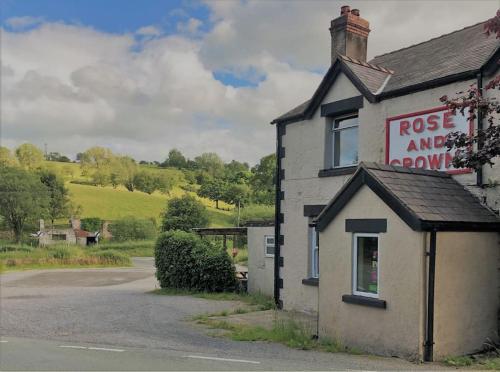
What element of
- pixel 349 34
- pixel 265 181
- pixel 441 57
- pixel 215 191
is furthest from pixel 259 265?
pixel 215 191

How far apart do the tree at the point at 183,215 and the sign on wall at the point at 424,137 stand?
56670mm

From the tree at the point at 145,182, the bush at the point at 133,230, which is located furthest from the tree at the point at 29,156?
the bush at the point at 133,230

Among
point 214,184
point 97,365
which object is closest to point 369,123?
point 97,365

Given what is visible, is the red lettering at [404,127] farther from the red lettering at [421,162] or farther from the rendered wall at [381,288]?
the rendered wall at [381,288]

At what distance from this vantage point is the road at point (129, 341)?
8156mm

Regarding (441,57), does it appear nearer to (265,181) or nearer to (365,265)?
(365,265)

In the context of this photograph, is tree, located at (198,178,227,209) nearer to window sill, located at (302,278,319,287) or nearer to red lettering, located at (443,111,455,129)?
window sill, located at (302,278,319,287)

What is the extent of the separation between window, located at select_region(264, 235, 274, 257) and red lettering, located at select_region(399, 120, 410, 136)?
7448 millimetres

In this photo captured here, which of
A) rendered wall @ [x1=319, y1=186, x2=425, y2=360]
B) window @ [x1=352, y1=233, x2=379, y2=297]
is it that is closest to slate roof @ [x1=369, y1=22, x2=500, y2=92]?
rendered wall @ [x1=319, y1=186, x2=425, y2=360]

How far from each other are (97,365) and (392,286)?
494cm

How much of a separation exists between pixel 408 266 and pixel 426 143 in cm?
358

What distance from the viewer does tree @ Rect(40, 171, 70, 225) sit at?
76062 mm

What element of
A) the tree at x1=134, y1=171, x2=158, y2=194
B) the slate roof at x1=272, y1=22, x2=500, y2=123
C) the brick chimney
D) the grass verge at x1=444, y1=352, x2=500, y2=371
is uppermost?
the tree at x1=134, y1=171, x2=158, y2=194

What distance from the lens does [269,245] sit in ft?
59.6
